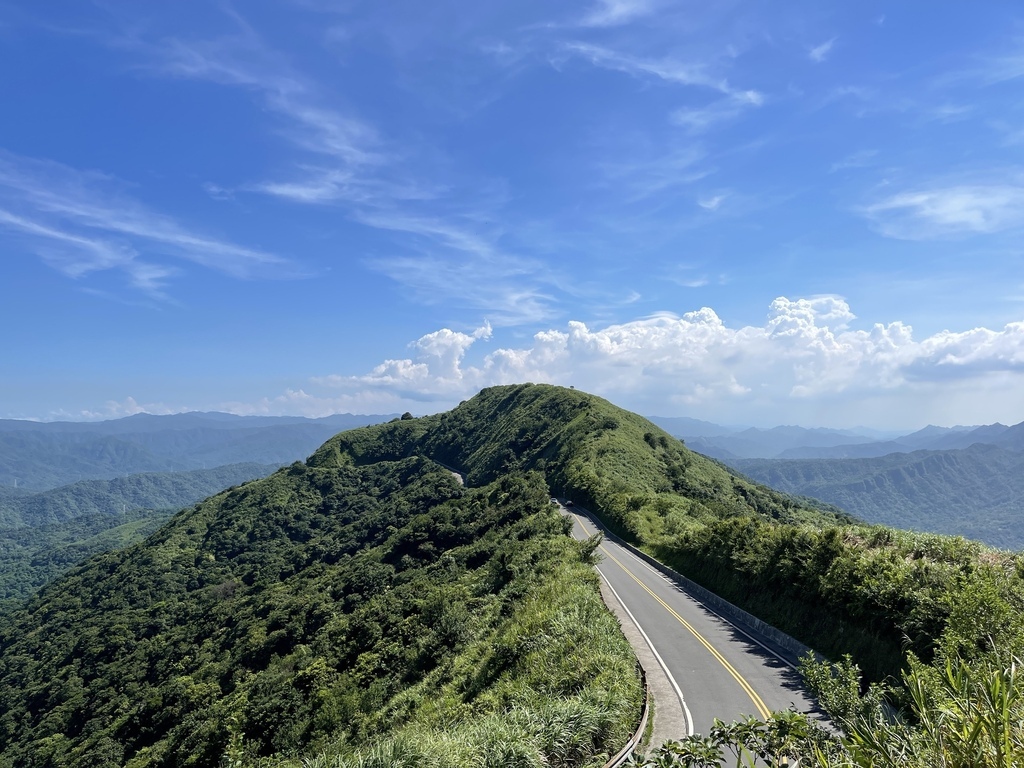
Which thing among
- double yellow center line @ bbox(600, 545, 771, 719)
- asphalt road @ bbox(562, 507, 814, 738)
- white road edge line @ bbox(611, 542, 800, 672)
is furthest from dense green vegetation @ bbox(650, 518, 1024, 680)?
double yellow center line @ bbox(600, 545, 771, 719)

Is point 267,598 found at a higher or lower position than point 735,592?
lower

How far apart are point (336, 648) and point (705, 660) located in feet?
92.6

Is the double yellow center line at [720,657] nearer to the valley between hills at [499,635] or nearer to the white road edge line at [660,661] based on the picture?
the valley between hills at [499,635]

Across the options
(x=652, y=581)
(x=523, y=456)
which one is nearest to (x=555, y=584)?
(x=652, y=581)

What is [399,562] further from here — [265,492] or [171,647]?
[265,492]

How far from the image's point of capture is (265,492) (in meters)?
120

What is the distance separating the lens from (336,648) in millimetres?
38219

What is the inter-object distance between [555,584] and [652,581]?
9748 millimetres

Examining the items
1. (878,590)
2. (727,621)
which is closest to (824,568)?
(878,590)

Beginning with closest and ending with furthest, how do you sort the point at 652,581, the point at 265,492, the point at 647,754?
the point at 647,754
the point at 652,581
the point at 265,492

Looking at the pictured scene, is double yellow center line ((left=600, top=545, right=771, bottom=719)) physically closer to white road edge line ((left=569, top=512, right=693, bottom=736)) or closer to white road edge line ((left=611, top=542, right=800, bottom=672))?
white road edge line ((left=611, top=542, right=800, bottom=672))

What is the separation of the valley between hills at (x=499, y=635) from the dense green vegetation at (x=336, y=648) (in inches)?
7.5

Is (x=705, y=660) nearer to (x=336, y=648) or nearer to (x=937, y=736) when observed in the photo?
(x=937, y=736)

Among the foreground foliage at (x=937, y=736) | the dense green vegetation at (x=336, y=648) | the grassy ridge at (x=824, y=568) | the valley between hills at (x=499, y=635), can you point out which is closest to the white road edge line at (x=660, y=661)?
the valley between hills at (x=499, y=635)
